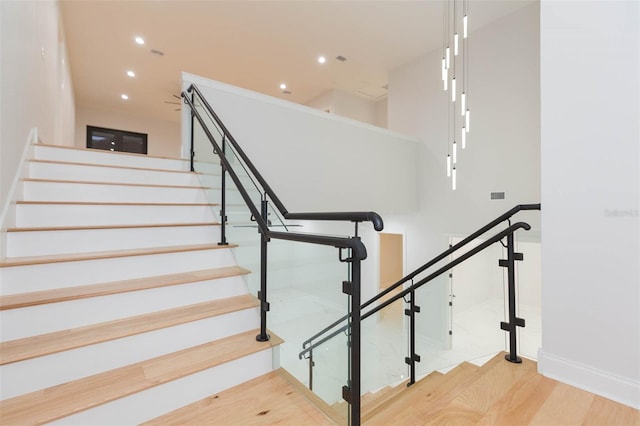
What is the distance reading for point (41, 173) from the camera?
8.37 feet

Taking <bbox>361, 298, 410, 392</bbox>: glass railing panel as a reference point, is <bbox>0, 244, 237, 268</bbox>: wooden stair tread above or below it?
above

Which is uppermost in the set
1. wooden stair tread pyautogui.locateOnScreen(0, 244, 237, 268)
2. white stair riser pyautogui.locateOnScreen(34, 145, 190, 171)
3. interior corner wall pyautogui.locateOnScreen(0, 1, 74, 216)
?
interior corner wall pyautogui.locateOnScreen(0, 1, 74, 216)

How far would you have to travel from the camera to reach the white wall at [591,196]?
1573mm

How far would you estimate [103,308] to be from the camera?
1.67m

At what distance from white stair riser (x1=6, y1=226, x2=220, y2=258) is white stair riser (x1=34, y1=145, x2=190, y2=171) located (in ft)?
4.03

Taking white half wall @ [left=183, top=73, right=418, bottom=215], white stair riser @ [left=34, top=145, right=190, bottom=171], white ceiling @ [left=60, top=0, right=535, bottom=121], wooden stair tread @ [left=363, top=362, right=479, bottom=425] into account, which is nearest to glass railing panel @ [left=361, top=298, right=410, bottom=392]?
wooden stair tread @ [left=363, top=362, right=479, bottom=425]

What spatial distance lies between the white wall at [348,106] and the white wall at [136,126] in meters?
5.12

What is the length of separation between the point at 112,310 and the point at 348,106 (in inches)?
285

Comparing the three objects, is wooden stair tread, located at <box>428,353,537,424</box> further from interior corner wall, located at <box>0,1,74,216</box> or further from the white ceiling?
the white ceiling

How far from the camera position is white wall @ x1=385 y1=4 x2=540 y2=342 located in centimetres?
445

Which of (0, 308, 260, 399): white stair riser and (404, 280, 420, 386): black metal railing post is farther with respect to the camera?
(404, 280, 420, 386): black metal railing post

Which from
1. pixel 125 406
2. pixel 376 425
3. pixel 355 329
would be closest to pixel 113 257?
pixel 125 406

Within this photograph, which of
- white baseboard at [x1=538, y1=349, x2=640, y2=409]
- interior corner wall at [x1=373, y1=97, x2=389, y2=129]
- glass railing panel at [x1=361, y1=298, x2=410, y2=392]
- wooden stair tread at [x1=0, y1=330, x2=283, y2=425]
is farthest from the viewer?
interior corner wall at [x1=373, y1=97, x2=389, y2=129]

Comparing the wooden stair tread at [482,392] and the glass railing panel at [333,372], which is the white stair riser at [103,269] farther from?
the wooden stair tread at [482,392]
